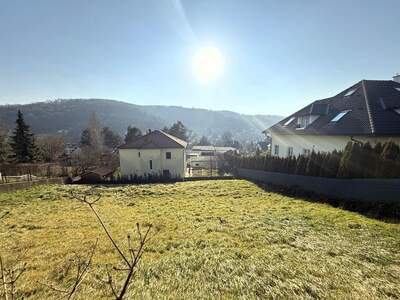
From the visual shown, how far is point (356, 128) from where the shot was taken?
13.9 m

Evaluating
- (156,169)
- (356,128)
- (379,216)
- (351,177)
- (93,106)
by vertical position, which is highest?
(93,106)

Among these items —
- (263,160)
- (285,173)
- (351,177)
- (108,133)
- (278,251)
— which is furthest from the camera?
(108,133)

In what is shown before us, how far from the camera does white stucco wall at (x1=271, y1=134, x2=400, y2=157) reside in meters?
13.4

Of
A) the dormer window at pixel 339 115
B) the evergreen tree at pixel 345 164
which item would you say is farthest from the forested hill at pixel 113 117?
the evergreen tree at pixel 345 164

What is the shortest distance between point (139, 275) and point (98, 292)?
0.76 meters

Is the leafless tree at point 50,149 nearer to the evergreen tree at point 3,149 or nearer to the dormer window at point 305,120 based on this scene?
the evergreen tree at point 3,149

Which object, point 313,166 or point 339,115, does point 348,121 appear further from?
point 313,166

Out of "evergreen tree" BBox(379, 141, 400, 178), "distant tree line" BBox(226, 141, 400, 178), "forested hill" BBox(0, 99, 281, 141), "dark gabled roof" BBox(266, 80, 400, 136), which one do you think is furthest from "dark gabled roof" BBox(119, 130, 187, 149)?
"forested hill" BBox(0, 99, 281, 141)

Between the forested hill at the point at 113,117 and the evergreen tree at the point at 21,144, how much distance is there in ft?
29.7

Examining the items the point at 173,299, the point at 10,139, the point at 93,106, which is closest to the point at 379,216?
the point at 173,299

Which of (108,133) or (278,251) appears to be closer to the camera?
(278,251)

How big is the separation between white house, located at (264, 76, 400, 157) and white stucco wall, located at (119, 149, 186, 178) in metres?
10.5

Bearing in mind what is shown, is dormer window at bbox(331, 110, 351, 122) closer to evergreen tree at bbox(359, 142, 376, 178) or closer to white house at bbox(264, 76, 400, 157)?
white house at bbox(264, 76, 400, 157)

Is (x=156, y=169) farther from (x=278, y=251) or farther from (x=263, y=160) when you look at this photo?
(x=278, y=251)
